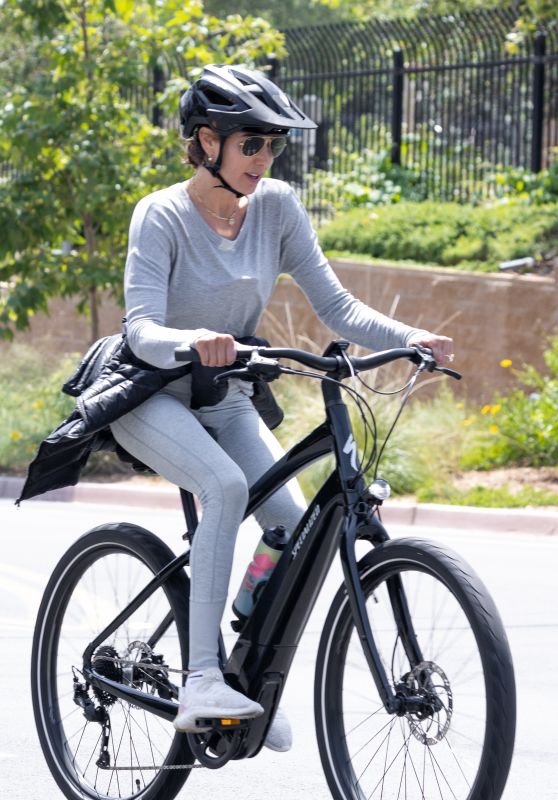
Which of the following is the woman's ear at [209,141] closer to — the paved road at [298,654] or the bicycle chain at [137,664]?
the bicycle chain at [137,664]

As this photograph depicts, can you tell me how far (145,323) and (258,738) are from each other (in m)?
1.05

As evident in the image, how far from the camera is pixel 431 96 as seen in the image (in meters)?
16.0

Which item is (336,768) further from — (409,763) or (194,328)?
(194,328)

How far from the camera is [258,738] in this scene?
3.74 meters

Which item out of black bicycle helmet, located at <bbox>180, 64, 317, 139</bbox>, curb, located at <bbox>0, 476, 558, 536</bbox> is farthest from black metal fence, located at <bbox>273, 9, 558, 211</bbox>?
black bicycle helmet, located at <bbox>180, 64, 317, 139</bbox>

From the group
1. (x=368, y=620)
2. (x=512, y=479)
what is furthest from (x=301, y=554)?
(x=512, y=479)

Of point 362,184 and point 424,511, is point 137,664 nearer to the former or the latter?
point 424,511

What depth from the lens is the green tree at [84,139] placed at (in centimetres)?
1291

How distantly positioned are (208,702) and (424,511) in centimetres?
653

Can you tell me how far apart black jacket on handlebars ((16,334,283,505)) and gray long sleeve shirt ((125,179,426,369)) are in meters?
0.12

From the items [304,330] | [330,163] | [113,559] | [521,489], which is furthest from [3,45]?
[113,559]

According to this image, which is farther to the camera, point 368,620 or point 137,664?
point 137,664

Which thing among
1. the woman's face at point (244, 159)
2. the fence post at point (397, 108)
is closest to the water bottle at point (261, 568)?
the woman's face at point (244, 159)

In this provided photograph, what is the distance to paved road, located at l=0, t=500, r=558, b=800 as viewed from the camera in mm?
4531
